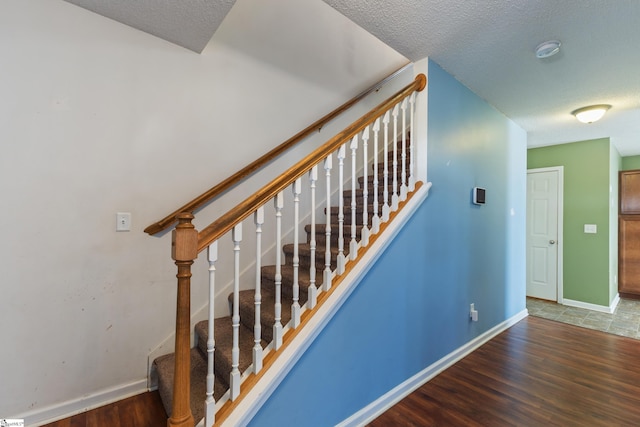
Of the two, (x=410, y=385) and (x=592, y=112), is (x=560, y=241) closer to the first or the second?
(x=592, y=112)

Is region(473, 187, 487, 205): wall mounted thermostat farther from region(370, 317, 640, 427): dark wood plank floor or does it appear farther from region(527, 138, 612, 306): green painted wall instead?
region(527, 138, 612, 306): green painted wall

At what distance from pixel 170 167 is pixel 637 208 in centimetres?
634

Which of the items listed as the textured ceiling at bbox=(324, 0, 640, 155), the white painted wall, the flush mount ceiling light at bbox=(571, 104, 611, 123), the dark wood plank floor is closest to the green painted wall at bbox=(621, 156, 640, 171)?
the textured ceiling at bbox=(324, 0, 640, 155)

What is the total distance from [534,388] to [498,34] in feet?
7.84

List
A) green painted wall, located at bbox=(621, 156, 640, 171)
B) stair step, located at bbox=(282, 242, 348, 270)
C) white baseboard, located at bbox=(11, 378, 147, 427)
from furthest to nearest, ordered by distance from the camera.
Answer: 1. green painted wall, located at bbox=(621, 156, 640, 171)
2. stair step, located at bbox=(282, 242, 348, 270)
3. white baseboard, located at bbox=(11, 378, 147, 427)

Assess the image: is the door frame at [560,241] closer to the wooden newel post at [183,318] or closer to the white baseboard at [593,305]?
the white baseboard at [593,305]

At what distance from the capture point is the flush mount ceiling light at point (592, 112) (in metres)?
2.67

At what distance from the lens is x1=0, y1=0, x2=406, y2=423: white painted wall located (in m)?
1.47

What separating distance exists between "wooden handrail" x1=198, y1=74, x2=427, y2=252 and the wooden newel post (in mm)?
48

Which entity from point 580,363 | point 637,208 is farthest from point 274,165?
point 637,208

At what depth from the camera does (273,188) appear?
128 centimetres

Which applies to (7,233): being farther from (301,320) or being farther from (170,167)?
(301,320)

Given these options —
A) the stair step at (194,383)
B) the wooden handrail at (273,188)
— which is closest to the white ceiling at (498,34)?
the wooden handrail at (273,188)

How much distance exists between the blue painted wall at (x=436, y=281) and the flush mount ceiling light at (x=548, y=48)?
558 mm
